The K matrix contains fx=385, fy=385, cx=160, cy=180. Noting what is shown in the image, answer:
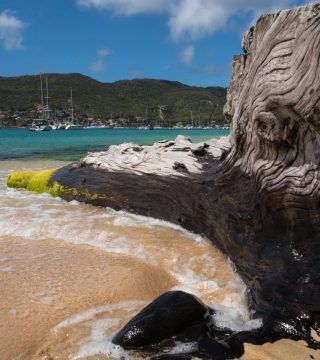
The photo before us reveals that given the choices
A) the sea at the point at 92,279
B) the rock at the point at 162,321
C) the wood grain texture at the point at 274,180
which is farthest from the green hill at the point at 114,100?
the rock at the point at 162,321

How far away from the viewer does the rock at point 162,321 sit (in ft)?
8.56

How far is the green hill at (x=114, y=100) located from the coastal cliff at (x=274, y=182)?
149 m

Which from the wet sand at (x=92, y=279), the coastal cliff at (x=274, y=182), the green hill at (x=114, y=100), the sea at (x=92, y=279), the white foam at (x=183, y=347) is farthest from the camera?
the green hill at (x=114, y=100)

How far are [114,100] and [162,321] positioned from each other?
18145 centimetres

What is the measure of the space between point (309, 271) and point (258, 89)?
5.54 ft

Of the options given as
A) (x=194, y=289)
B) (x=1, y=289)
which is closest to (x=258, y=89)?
(x=194, y=289)

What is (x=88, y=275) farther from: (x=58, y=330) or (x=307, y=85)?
(x=307, y=85)

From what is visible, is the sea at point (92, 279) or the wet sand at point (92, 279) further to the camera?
the sea at point (92, 279)

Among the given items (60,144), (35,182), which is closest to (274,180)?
(35,182)

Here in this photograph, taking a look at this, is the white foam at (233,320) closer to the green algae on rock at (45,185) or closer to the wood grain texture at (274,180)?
the wood grain texture at (274,180)

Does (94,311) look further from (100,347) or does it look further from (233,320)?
(233,320)

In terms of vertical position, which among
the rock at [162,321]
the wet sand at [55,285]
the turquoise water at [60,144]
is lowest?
the turquoise water at [60,144]

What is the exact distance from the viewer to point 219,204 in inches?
172

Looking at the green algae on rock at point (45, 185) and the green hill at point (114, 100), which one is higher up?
the green hill at point (114, 100)
